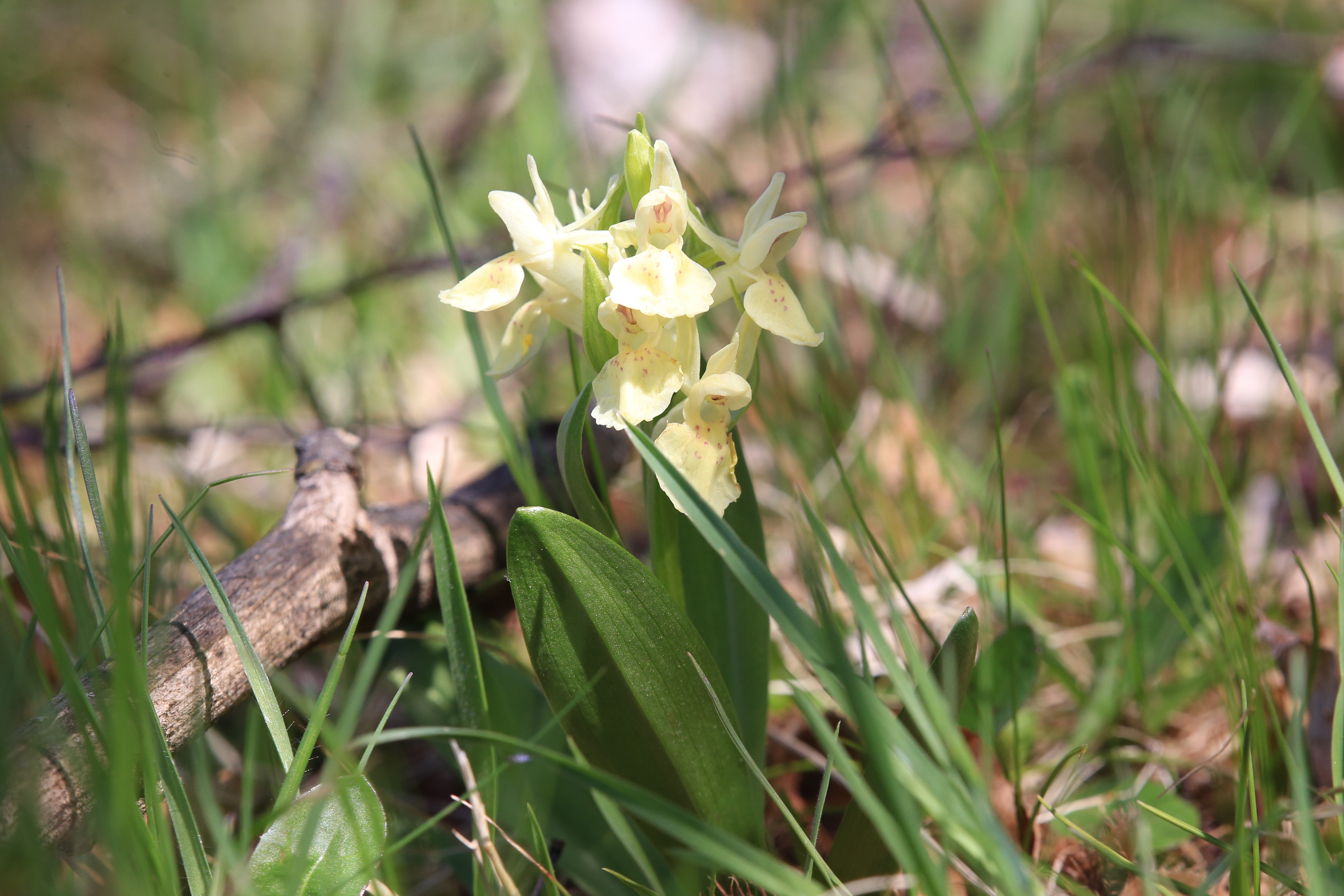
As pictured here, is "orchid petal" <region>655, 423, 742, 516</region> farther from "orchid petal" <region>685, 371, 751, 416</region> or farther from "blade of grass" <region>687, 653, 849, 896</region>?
"blade of grass" <region>687, 653, 849, 896</region>

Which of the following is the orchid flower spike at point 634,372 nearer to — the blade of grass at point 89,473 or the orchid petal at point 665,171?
the orchid petal at point 665,171

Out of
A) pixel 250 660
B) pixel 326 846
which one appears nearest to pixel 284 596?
A: pixel 250 660

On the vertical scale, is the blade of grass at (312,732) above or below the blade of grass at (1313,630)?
above

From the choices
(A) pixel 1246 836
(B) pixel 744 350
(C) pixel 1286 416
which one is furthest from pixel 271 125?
(A) pixel 1246 836

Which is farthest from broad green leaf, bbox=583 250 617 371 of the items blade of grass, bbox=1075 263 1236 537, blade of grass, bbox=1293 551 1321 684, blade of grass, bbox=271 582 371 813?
blade of grass, bbox=1293 551 1321 684

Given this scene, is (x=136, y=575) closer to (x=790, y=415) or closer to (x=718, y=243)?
(x=718, y=243)

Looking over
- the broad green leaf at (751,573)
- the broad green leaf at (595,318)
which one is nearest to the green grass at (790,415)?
the broad green leaf at (751,573)

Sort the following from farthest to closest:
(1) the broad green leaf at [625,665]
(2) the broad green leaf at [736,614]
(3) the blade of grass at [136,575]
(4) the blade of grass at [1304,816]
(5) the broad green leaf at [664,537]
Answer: (2) the broad green leaf at [736,614], (5) the broad green leaf at [664,537], (1) the broad green leaf at [625,665], (3) the blade of grass at [136,575], (4) the blade of grass at [1304,816]
